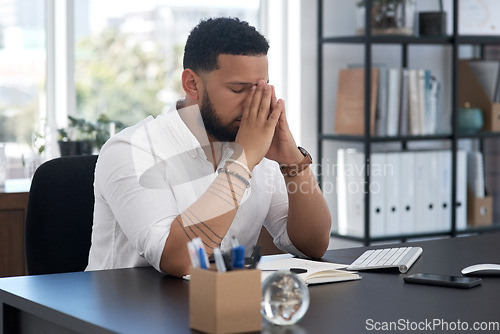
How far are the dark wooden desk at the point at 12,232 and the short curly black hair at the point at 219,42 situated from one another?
1.10 meters

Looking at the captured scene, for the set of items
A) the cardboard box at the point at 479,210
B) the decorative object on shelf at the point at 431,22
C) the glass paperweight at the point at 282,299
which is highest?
the decorative object on shelf at the point at 431,22

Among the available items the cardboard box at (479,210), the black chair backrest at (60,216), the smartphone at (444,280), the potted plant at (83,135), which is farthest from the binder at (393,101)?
the smartphone at (444,280)

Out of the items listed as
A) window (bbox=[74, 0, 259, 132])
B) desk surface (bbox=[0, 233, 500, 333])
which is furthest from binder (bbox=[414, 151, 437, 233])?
desk surface (bbox=[0, 233, 500, 333])

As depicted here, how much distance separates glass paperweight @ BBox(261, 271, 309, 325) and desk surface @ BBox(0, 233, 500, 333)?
0.9 inches

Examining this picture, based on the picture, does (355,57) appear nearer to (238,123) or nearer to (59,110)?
(59,110)

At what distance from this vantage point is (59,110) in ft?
10.7

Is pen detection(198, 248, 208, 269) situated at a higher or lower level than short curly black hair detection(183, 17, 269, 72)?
lower

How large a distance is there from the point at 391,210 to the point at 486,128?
2.36ft

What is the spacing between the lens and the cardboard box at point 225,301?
100 centimetres

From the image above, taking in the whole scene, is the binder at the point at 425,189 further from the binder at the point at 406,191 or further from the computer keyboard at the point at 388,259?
the computer keyboard at the point at 388,259

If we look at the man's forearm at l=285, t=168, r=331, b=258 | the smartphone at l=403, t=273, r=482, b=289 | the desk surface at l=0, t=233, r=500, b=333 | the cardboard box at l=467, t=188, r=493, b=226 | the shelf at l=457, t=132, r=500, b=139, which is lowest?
the cardboard box at l=467, t=188, r=493, b=226

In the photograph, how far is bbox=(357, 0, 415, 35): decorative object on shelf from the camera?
332 centimetres

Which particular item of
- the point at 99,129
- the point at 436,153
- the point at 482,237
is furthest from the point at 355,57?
the point at 482,237

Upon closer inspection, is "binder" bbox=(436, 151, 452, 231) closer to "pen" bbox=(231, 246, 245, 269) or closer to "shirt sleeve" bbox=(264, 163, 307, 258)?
Result: "shirt sleeve" bbox=(264, 163, 307, 258)
